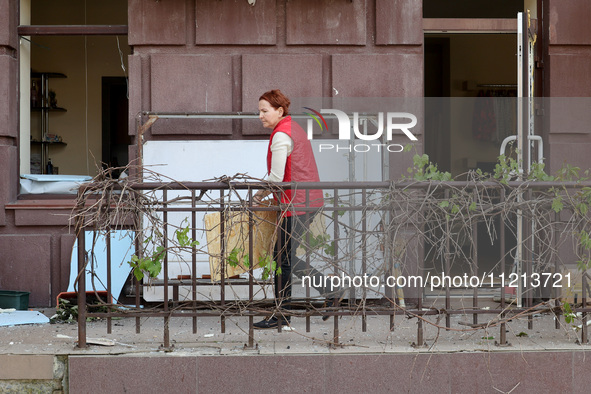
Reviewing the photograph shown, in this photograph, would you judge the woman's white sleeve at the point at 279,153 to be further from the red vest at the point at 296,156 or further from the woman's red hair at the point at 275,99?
the woman's red hair at the point at 275,99

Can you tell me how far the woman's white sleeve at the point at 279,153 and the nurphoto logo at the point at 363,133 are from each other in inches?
46.8

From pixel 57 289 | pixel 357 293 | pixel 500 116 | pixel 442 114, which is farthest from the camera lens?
pixel 442 114

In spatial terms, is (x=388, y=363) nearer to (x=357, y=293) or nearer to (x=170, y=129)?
(x=357, y=293)

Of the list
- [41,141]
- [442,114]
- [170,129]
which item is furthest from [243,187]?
[442,114]

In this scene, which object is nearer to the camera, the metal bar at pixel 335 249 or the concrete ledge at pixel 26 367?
the concrete ledge at pixel 26 367

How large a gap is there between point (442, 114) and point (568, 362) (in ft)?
23.6

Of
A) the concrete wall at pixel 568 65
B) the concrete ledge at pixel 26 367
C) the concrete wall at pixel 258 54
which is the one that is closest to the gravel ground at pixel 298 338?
the concrete ledge at pixel 26 367

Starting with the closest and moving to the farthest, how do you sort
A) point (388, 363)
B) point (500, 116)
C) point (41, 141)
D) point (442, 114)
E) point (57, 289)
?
→ point (388, 363), point (57, 289), point (41, 141), point (500, 116), point (442, 114)

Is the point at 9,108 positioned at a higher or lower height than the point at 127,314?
higher

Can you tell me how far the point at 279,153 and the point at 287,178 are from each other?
21cm

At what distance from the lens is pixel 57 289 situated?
646 cm

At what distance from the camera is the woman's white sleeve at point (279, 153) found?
5.04 meters

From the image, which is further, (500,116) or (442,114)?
(442,114)

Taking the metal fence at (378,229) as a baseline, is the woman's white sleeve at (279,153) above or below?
above
